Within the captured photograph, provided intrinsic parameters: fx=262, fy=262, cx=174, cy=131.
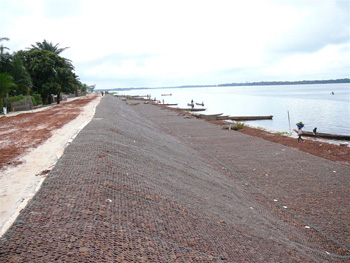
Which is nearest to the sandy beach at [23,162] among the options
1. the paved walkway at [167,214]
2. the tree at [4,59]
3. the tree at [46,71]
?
the paved walkway at [167,214]

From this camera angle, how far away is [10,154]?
983 centimetres

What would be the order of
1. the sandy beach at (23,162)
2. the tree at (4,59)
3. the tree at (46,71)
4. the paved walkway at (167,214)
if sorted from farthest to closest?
the tree at (46,71) < the tree at (4,59) < the sandy beach at (23,162) < the paved walkway at (167,214)

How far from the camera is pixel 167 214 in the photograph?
219 inches

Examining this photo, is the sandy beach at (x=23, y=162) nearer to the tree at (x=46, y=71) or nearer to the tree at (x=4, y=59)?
the tree at (x=4, y=59)

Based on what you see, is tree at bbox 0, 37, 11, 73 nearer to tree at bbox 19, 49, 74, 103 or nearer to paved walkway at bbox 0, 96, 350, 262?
tree at bbox 19, 49, 74, 103

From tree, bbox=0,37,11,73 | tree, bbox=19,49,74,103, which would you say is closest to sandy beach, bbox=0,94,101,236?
tree, bbox=0,37,11,73

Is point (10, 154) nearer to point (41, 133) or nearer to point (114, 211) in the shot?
point (41, 133)

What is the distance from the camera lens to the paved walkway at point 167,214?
3994 mm

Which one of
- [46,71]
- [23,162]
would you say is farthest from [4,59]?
[23,162]

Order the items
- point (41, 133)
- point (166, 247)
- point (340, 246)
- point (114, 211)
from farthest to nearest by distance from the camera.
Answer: point (41, 133) < point (340, 246) < point (114, 211) < point (166, 247)

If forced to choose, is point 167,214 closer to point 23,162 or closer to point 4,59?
point 23,162

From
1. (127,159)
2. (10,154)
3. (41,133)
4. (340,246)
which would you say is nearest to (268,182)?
(340,246)

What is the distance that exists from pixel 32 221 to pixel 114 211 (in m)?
1.36

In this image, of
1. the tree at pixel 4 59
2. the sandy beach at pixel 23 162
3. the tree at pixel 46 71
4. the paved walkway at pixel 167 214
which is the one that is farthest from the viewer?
the tree at pixel 46 71
